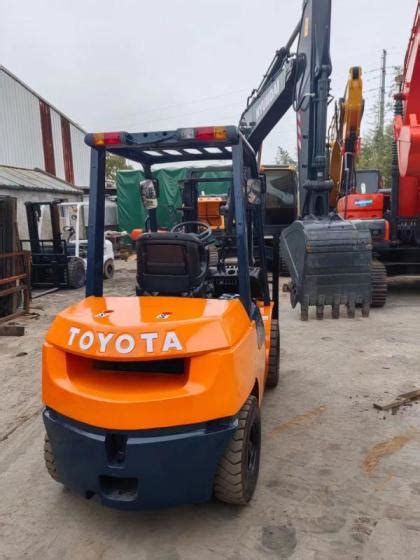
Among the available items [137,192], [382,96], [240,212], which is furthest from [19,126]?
[382,96]

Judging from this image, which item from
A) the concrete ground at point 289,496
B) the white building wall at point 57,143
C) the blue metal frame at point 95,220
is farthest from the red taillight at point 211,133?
the white building wall at point 57,143

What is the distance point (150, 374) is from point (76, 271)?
27.8 feet

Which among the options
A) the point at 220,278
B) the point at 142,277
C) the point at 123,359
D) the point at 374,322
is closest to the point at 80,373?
the point at 123,359

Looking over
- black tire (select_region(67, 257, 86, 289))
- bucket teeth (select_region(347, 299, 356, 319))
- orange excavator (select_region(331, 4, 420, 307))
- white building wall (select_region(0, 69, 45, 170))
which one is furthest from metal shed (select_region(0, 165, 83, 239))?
bucket teeth (select_region(347, 299, 356, 319))

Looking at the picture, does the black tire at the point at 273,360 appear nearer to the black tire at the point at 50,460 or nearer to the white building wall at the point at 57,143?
the black tire at the point at 50,460

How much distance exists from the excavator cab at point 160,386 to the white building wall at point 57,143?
17.9 metres

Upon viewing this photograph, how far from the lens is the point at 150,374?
2504mm

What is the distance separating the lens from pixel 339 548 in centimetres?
237

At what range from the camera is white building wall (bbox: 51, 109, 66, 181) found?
19.3 meters

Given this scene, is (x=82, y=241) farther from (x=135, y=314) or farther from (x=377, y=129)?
(x=377, y=129)

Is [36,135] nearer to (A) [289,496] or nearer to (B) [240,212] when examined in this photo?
(B) [240,212]

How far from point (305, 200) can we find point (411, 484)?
13.4ft

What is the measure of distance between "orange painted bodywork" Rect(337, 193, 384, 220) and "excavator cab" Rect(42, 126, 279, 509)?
20.4 feet

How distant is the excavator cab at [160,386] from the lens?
2289mm
